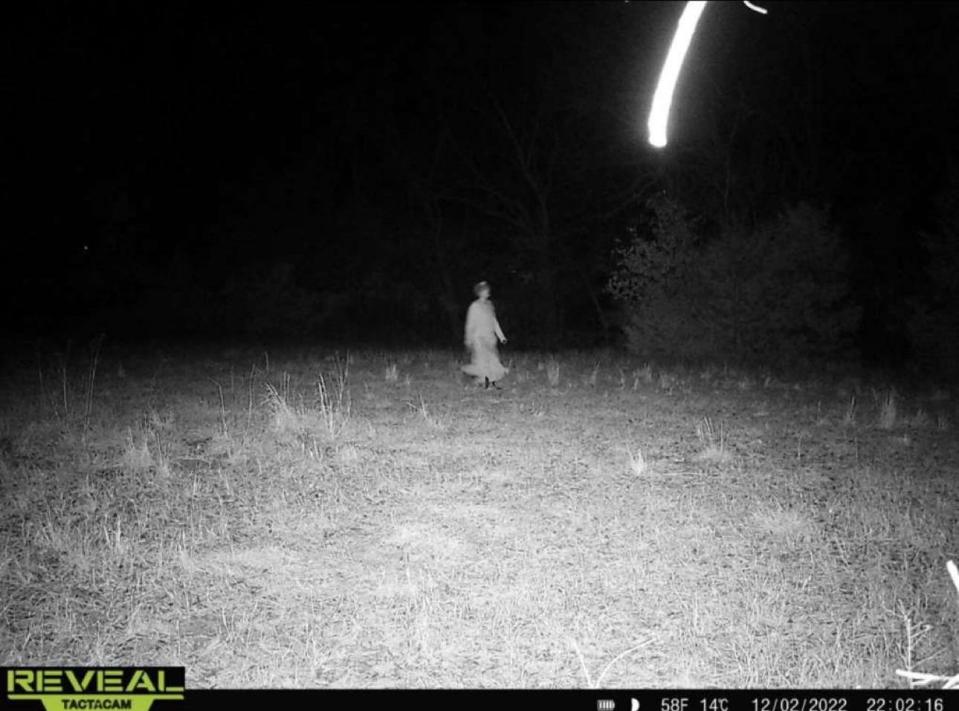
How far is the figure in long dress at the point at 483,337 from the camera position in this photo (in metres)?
12.7

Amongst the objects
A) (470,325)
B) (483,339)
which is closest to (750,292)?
(483,339)

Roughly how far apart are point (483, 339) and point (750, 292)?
9.29m

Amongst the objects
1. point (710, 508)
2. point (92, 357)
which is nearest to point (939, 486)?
point (710, 508)

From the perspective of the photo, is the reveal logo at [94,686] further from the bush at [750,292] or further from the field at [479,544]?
the bush at [750,292]

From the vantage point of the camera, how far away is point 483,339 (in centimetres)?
1280

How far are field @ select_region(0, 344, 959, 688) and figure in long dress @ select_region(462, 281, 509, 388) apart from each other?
7.81ft

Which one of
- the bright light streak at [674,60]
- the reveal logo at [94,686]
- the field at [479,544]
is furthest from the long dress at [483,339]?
the reveal logo at [94,686]

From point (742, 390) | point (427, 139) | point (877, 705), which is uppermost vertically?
point (427, 139)

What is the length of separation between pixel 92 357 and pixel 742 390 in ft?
47.4

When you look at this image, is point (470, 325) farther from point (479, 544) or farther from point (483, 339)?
point (479, 544)

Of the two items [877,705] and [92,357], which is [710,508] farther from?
[92,357]

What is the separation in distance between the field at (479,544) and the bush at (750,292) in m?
8.37

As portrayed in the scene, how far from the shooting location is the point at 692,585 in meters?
4.76

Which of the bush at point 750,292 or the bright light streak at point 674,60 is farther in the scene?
the bush at point 750,292
